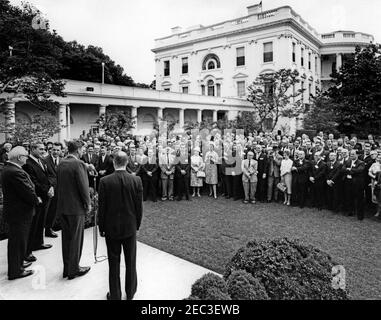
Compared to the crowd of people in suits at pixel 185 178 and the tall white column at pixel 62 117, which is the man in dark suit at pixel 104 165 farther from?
the tall white column at pixel 62 117

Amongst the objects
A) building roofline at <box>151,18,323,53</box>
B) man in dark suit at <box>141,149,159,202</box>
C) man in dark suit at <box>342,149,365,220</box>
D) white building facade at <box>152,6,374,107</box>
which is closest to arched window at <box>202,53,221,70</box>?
white building facade at <box>152,6,374,107</box>

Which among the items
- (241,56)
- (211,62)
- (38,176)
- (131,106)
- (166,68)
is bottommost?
(38,176)

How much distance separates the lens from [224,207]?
9.91 metres

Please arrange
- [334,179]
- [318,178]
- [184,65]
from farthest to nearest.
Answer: [184,65] < [318,178] < [334,179]

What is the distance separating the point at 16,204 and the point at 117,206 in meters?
1.98

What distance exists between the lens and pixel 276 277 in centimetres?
346

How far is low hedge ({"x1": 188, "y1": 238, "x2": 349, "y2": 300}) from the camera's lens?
3.06 m

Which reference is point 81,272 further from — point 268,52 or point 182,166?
point 268,52

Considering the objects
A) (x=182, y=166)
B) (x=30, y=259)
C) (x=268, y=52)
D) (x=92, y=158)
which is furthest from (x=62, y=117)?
(x=268, y=52)

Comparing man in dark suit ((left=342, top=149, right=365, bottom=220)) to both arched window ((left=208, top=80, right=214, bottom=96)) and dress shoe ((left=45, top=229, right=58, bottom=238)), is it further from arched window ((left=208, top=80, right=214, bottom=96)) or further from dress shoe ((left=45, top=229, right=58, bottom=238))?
arched window ((left=208, top=80, right=214, bottom=96))

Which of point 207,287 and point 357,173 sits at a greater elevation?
point 357,173

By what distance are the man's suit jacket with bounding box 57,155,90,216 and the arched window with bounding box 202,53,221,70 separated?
40.4m

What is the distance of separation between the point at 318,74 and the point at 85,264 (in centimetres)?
4713
